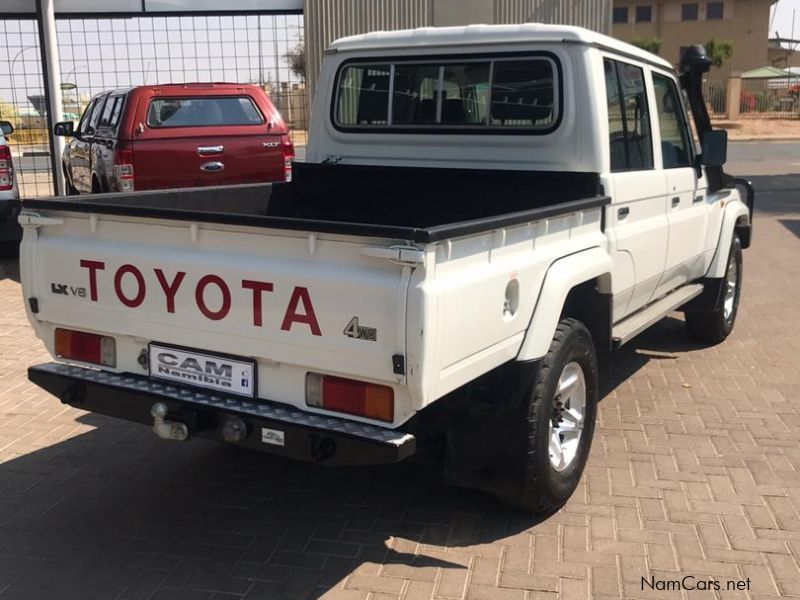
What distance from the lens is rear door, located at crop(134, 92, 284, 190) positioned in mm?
8977

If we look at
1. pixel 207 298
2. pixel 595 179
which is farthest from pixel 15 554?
pixel 595 179

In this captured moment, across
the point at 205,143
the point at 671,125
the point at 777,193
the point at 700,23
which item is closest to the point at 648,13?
the point at 700,23

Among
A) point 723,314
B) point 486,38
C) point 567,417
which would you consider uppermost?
point 486,38

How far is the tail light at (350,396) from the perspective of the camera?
9.78ft

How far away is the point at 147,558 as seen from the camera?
11.6ft

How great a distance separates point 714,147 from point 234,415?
3.87m

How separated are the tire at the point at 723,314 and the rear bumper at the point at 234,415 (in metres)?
4.13

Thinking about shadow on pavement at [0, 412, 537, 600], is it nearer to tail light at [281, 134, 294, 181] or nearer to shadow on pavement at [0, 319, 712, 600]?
shadow on pavement at [0, 319, 712, 600]

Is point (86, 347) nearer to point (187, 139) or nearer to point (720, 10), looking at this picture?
point (187, 139)

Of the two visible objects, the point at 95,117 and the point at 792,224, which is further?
the point at 792,224

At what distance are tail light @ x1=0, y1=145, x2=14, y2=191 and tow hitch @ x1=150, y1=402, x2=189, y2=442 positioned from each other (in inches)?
253

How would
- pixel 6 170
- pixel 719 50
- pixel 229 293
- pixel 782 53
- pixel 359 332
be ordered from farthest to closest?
pixel 782 53
pixel 719 50
pixel 6 170
pixel 229 293
pixel 359 332

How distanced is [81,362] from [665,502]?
271 centimetres

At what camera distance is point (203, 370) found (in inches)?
132
